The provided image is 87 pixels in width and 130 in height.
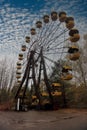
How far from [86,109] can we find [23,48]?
134 inches

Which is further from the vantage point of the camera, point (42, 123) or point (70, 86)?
point (70, 86)

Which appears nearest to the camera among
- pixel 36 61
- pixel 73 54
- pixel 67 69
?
pixel 73 54

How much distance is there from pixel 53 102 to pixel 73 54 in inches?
86.0

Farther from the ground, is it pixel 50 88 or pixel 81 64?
pixel 81 64

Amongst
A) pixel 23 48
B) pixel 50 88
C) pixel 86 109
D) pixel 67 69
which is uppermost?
pixel 23 48

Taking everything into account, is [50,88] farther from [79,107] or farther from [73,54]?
[73,54]

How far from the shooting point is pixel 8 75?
11.2 m

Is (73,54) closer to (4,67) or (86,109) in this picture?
(86,109)

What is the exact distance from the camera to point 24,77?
9.34m

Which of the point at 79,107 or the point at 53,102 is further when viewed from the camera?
the point at 53,102

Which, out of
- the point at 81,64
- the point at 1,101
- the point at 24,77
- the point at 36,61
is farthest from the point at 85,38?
the point at 1,101

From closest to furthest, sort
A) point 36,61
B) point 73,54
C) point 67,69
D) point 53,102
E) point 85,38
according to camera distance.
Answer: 1. point 73,54
2. point 67,69
3. point 53,102
4. point 36,61
5. point 85,38

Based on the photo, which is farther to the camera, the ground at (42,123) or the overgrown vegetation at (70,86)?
the overgrown vegetation at (70,86)

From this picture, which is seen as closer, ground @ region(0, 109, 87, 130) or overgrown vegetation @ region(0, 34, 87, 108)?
ground @ region(0, 109, 87, 130)
